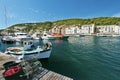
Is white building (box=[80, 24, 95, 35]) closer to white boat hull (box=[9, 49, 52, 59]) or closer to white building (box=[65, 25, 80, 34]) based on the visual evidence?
white building (box=[65, 25, 80, 34])

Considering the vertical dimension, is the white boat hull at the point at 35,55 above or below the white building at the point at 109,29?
below

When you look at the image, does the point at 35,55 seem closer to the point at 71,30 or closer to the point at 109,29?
the point at 71,30

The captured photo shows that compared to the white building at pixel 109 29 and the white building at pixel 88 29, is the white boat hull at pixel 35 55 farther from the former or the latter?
the white building at pixel 88 29

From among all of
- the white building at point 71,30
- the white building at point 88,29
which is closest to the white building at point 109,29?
the white building at point 88,29

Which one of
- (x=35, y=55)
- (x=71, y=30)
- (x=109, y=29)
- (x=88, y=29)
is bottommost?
(x=35, y=55)

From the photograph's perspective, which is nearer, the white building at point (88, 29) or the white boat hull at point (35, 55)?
the white boat hull at point (35, 55)

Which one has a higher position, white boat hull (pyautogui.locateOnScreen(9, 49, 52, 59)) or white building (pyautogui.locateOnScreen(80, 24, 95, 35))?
white building (pyautogui.locateOnScreen(80, 24, 95, 35))

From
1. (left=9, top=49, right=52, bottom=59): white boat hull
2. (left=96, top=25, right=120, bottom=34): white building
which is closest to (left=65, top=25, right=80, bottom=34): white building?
(left=96, top=25, right=120, bottom=34): white building

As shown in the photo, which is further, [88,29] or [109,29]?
[88,29]

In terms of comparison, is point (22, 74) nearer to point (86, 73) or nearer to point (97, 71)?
point (86, 73)

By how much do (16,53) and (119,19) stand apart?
588 ft

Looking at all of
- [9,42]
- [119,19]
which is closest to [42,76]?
[9,42]

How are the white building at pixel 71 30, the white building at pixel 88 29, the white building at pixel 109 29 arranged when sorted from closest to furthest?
the white building at pixel 109 29
the white building at pixel 88 29
the white building at pixel 71 30

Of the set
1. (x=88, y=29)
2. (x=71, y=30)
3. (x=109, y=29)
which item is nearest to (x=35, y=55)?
(x=71, y=30)
